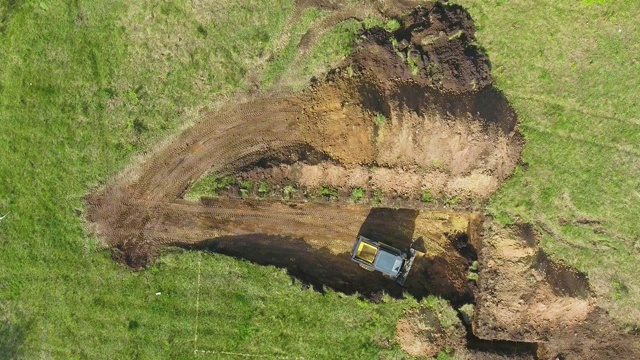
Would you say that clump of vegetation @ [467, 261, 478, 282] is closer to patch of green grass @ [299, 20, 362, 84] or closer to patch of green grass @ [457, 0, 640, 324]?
patch of green grass @ [457, 0, 640, 324]

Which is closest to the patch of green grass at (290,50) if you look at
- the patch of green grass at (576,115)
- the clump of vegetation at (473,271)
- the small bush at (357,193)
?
the small bush at (357,193)

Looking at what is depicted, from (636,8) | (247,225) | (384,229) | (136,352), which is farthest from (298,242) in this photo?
(636,8)

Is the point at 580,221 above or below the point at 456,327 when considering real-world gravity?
above

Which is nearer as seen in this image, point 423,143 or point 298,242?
point 423,143

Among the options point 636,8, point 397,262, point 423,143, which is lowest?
point 397,262

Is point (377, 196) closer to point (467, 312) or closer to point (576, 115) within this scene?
point (467, 312)

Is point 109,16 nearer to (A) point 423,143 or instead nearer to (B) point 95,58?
(B) point 95,58
